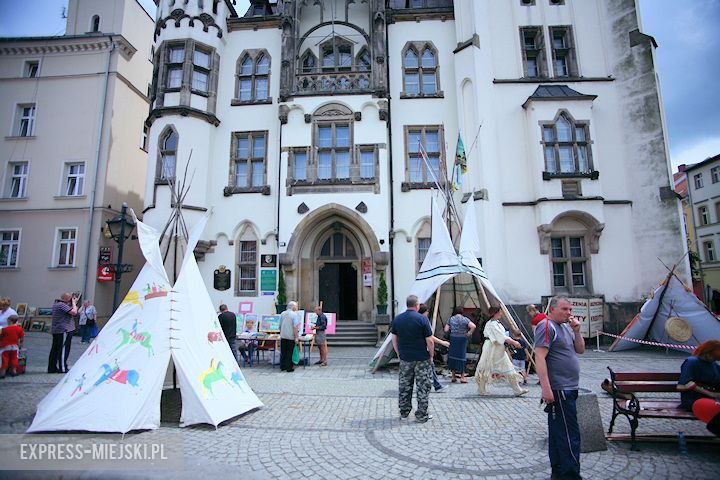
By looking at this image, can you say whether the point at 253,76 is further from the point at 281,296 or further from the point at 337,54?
the point at 281,296

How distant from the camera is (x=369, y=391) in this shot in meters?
7.65

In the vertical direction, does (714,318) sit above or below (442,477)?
above

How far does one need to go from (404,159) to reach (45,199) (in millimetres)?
15941

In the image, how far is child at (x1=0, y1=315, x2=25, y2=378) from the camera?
8516mm

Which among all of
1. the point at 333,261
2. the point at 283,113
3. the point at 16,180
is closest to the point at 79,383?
the point at 333,261

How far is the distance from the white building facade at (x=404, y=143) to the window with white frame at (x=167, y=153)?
7cm

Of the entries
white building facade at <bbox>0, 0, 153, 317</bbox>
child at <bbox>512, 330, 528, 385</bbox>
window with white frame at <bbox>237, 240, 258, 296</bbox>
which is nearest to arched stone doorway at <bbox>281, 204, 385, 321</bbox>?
window with white frame at <bbox>237, 240, 258, 296</bbox>

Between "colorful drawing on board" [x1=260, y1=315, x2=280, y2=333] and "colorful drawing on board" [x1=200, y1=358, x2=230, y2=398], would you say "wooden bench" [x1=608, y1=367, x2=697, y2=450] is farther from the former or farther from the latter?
"colorful drawing on board" [x1=260, y1=315, x2=280, y2=333]

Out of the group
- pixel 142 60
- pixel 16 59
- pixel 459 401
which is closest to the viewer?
pixel 459 401

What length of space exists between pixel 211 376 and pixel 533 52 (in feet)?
55.2

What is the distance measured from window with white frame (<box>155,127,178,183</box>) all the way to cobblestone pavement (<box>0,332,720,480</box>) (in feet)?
29.5

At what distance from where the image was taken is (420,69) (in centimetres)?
Result: 1658

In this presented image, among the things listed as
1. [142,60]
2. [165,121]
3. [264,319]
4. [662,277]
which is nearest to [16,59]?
[142,60]

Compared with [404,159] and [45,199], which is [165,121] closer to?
[45,199]
